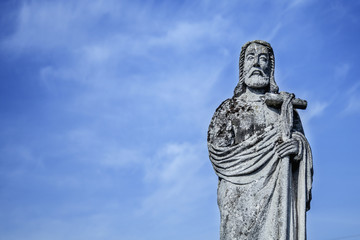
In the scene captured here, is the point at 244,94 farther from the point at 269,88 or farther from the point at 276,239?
the point at 276,239

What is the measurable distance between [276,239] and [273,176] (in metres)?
1.18

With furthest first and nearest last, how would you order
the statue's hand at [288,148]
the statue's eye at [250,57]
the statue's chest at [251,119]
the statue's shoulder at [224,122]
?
the statue's eye at [250,57] → the statue's shoulder at [224,122] → the statue's chest at [251,119] → the statue's hand at [288,148]

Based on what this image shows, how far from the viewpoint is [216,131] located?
1196cm

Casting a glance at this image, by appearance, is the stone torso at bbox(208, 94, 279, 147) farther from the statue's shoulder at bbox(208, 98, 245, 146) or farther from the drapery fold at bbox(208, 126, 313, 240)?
the drapery fold at bbox(208, 126, 313, 240)

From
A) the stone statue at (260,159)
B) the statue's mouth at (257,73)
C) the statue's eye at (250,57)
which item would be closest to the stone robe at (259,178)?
the stone statue at (260,159)

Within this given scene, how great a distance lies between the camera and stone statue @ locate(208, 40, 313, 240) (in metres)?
10.9

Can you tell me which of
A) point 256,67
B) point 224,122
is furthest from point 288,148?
point 256,67

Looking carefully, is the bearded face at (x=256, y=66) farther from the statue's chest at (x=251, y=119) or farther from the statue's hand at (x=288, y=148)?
the statue's hand at (x=288, y=148)

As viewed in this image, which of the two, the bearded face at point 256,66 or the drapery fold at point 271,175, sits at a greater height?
the bearded face at point 256,66

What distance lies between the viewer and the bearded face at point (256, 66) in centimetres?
1196

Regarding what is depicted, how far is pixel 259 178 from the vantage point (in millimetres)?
11148

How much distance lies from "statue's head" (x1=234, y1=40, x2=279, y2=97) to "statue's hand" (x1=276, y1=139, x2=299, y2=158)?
1.31 meters

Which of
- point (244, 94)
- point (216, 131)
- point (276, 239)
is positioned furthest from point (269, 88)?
point (276, 239)

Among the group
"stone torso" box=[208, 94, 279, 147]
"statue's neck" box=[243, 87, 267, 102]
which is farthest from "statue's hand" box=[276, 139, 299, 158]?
"statue's neck" box=[243, 87, 267, 102]
